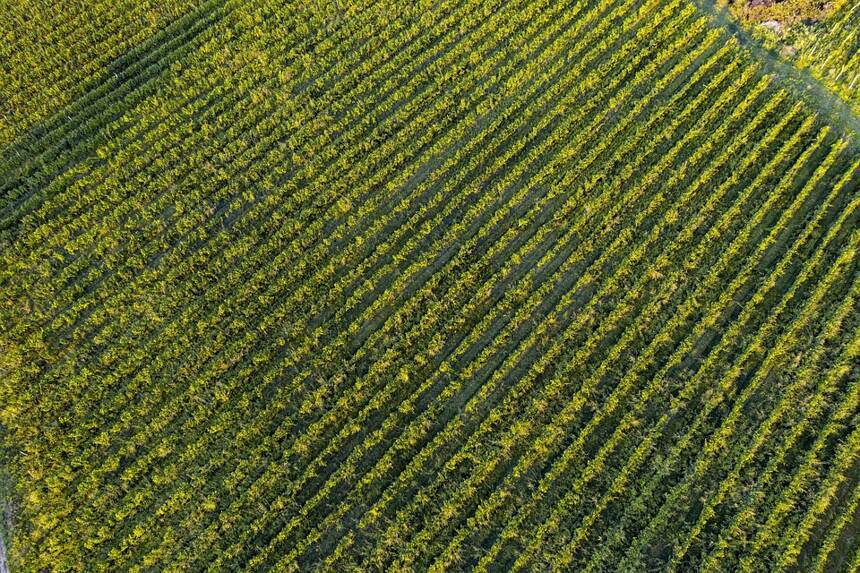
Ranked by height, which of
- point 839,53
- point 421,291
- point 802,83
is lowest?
point 421,291

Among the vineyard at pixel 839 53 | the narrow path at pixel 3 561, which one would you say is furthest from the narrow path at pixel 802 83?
the narrow path at pixel 3 561

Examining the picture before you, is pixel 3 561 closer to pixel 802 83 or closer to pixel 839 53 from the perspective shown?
pixel 802 83

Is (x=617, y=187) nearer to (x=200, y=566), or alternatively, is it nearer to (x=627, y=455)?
(x=627, y=455)

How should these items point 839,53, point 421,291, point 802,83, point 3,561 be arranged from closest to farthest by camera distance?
point 3,561 < point 421,291 < point 802,83 < point 839,53

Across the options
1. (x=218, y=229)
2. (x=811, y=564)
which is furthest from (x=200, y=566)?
(x=811, y=564)

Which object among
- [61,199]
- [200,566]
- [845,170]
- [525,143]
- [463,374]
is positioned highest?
[845,170]

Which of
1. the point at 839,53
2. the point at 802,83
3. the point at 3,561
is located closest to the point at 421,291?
the point at 3,561
